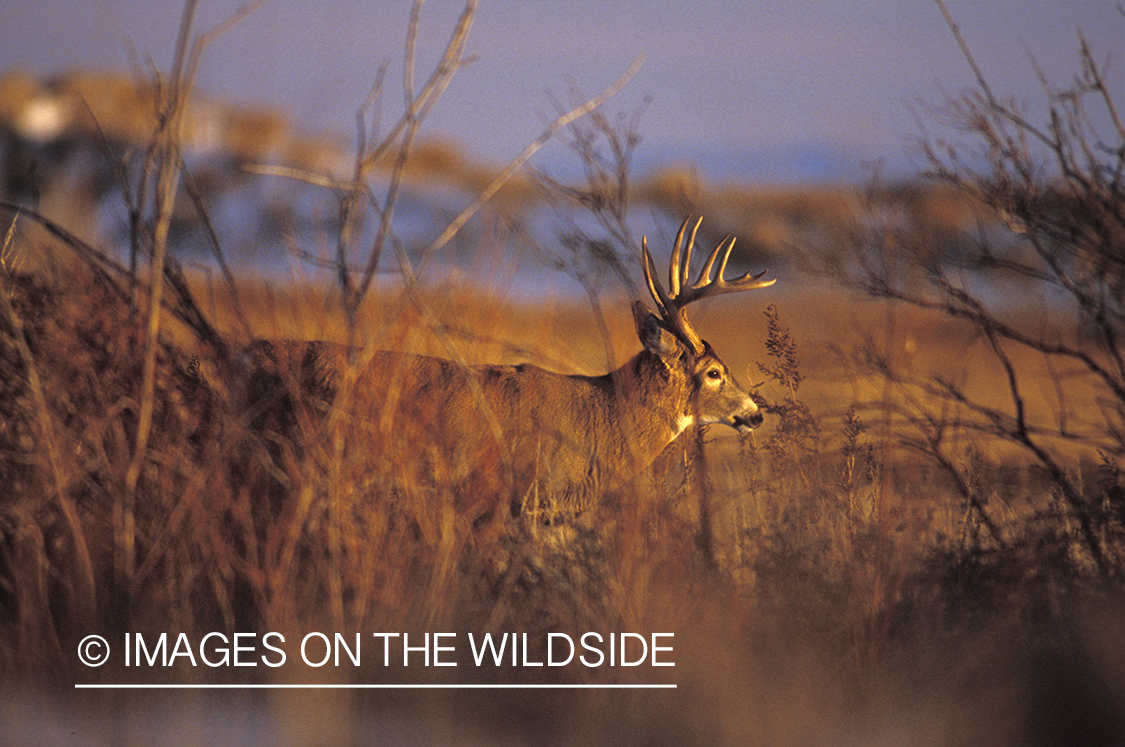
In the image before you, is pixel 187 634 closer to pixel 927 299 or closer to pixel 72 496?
pixel 72 496

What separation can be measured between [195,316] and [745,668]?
9.31 feet

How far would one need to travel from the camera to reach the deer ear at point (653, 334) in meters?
6.46

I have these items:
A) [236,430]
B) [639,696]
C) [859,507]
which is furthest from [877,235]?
[236,430]

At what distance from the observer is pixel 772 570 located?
458 centimetres

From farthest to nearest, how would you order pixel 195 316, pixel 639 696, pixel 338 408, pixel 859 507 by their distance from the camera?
pixel 859 507 → pixel 195 316 → pixel 639 696 → pixel 338 408

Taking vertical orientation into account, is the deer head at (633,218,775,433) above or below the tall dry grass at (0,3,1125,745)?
above

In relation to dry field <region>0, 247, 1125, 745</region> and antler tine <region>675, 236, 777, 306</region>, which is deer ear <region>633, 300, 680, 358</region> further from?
dry field <region>0, 247, 1125, 745</region>

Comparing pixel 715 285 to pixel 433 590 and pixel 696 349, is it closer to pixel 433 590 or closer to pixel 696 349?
pixel 696 349

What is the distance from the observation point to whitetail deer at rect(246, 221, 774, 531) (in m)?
4.26

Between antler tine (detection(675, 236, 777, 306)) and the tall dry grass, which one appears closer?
the tall dry grass

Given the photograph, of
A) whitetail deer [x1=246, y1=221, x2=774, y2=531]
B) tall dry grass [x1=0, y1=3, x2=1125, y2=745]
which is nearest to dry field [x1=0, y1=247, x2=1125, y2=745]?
tall dry grass [x1=0, y1=3, x2=1125, y2=745]

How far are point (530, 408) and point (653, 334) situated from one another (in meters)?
0.95

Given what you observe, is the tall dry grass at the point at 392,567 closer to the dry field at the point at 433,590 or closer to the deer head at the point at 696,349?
the dry field at the point at 433,590

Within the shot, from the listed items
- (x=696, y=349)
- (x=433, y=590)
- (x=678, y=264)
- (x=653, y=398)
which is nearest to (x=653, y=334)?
(x=696, y=349)
